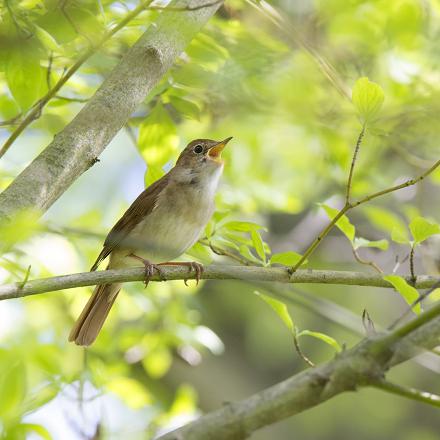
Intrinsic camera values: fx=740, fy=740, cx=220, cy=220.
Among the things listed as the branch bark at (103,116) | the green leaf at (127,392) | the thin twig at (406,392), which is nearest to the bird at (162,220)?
the green leaf at (127,392)

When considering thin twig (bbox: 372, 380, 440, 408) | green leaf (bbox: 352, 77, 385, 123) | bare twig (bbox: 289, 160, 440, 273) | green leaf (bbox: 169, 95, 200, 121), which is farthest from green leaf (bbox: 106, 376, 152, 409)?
thin twig (bbox: 372, 380, 440, 408)

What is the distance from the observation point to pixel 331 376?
1.56 metres

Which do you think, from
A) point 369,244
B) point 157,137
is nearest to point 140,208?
point 157,137

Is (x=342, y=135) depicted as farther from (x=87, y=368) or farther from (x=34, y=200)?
(x=34, y=200)

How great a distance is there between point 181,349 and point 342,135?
8.60 ft

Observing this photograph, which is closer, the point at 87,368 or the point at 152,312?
the point at 87,368

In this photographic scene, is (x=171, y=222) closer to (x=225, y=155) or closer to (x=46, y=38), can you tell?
(x=225, y=155)

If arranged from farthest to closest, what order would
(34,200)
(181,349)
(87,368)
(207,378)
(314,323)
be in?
1. (314,323)
2. (207,378)
3. (181,349)
4. (87,368)
5. (34,200)

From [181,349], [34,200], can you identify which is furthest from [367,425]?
[34,200]

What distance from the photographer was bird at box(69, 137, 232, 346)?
4.07 metres

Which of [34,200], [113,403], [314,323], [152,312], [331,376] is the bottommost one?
[331,376]

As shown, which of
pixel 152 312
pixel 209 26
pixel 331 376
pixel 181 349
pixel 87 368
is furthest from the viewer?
pixel 181 349

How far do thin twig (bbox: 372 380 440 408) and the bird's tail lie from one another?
2.71m

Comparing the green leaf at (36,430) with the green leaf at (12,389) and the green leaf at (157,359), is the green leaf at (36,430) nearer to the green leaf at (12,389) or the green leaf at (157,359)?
the green leaf at (12,389)
